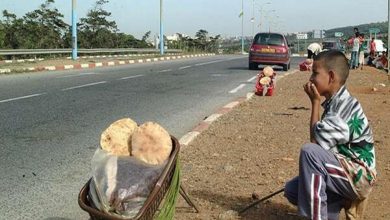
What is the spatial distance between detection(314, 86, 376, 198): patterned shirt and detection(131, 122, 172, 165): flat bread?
998mm

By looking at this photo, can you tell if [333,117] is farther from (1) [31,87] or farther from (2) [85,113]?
(1) [31,87]

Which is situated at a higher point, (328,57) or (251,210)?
(328,57)

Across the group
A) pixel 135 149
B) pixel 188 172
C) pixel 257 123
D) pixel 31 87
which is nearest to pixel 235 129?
pixel 257 123

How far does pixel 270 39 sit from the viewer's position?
23.3 meters

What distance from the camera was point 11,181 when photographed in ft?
16.0

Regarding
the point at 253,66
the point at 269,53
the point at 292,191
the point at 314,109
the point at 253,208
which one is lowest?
the point at 253,208

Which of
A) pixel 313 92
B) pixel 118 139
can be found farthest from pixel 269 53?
pixel 118 139

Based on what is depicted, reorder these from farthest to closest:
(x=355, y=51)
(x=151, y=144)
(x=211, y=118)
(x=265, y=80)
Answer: (x=355, y=51) < (x=265, y=80) < (x=211, y=118) < (x=151, y=144)

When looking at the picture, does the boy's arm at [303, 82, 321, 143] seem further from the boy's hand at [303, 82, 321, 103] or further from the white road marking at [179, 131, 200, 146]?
the white road marking at [179, 131, 200, 146]

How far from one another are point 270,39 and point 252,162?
60.8 ft

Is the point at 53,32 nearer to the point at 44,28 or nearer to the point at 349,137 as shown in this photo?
the point at 44,28

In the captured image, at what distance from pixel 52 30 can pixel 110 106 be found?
3038cm

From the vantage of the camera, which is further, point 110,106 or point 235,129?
point 110,106

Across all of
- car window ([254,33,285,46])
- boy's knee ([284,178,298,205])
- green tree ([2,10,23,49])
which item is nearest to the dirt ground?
boy's knee ([284,178,298,205])
